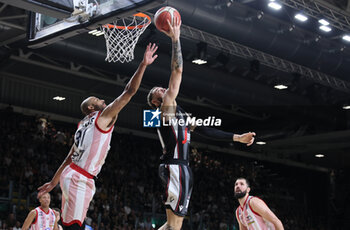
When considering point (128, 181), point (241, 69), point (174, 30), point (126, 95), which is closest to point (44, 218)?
point (126, 95)

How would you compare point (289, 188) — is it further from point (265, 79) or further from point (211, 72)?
point (211, 72)

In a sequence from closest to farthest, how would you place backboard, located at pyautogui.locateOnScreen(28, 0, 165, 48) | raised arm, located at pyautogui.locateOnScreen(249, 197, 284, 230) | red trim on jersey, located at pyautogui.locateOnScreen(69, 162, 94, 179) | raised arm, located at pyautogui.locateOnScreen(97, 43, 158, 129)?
1. raised arm, located at pyautogui.locateOnScreen(97, 43, 158, 129)
2. red trim on jersey, located at pyautogui.locateOnScreen(69, 162, 94, 179)
3. raised arm, located at pyautogui.locateOnScreen(249, 197, 284, 230)
4. backboard, located at pyautogui.locateOnScreen(28, 0, 165, 48)

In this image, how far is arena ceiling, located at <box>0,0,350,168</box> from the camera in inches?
587

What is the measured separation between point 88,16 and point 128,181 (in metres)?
13.4

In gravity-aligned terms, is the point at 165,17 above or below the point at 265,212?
above

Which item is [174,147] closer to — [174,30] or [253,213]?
[174,30]

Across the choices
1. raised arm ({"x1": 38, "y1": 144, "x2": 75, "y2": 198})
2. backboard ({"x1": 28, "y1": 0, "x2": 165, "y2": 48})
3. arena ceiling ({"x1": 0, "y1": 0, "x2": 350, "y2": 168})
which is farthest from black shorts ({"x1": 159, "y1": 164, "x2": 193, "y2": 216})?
arena ceiling ({"x1": 0, "y1": 0, "x2": 350, "y2": 168})

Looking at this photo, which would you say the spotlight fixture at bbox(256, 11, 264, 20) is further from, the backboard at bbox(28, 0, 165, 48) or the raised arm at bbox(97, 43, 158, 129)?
the raised arm at bbox(97, 43, 158, 129)

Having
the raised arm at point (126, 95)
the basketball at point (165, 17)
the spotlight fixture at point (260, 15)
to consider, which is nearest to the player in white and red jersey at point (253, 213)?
the raised arm at point (126, 95)

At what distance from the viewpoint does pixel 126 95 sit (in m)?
5.18

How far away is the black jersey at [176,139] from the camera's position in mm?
5781

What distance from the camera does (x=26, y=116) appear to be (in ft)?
71.0

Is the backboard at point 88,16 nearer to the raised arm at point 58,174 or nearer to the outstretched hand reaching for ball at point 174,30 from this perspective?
the outstretched hand reaching for ball at point 174,30

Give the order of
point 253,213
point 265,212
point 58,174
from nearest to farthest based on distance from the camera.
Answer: point 58,174 → point 265,212 → point 253,213
